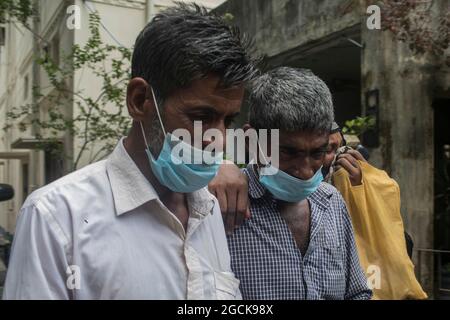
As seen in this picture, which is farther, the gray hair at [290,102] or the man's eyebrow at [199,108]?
the gray hair at [290,102]

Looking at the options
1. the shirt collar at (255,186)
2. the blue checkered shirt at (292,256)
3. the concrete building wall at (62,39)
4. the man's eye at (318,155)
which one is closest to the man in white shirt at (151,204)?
the blue checkered shirt at (292,256)

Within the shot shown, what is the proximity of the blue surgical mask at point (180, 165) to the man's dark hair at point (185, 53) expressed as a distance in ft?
0.29

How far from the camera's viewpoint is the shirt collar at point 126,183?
121 centimetres

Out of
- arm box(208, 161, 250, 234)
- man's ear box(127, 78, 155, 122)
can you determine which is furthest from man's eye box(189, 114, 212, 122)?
arm box(208, 161, 250, 234)

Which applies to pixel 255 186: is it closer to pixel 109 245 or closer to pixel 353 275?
pixel 353 275

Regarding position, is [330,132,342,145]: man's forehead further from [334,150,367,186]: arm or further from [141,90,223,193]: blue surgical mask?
[141,90,223,193]: blue surgical mask

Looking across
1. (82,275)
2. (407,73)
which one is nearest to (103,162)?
(82,275)

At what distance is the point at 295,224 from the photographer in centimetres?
175

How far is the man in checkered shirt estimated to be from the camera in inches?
62.9

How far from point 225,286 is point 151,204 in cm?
31

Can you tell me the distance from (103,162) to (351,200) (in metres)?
1.22

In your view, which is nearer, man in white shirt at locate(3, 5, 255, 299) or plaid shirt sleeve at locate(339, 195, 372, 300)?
man in white shirt at locate(3, 5, 255, 299)

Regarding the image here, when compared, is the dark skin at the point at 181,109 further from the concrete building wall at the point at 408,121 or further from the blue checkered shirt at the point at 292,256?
the concrete building wall at the point at 408,121
